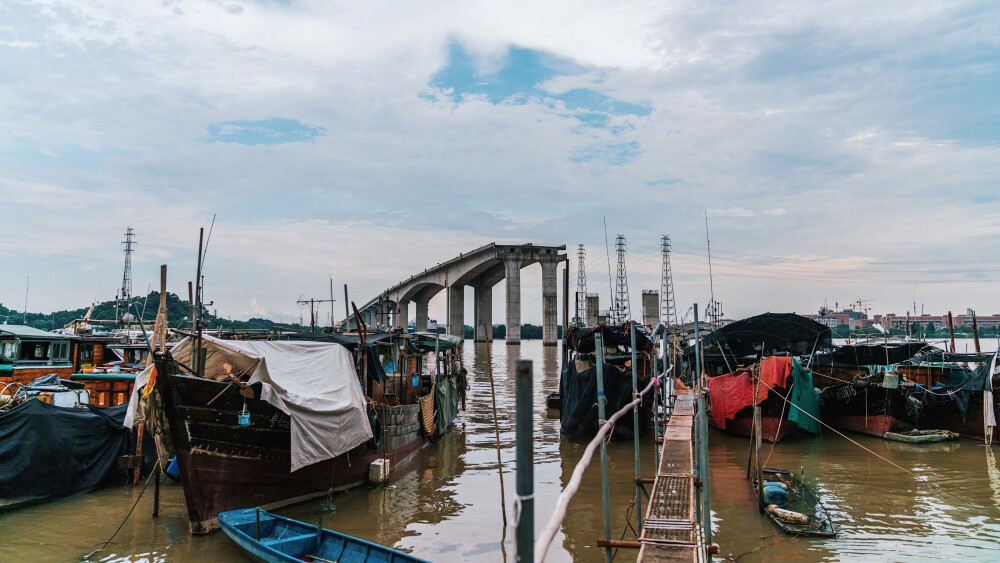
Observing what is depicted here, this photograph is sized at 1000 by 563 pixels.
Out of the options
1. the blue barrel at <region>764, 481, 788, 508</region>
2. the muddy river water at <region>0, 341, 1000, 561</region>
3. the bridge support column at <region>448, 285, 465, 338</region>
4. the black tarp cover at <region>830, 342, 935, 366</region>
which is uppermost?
the bridge support column at <region>448, 285, 465, 338</region>

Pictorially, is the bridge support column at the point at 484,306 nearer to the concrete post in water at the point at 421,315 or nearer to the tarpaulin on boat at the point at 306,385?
the concrete post in water at the point at 421,315

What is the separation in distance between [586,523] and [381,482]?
14.3 feet

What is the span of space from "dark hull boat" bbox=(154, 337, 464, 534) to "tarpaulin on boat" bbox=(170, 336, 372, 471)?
3 centimetres

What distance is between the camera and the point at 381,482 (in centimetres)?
1265

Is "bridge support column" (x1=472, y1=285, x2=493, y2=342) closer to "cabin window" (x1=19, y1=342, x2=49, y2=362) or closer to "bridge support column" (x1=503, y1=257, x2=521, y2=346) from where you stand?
"bridge support column" (x1=503, y1=257, x2=521, y2=346)

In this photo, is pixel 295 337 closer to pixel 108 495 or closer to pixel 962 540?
pixel 108 495

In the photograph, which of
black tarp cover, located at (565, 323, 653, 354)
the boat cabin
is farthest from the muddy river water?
the boat cabin

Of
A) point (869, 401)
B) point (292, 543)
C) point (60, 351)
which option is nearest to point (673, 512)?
point (292, 543)

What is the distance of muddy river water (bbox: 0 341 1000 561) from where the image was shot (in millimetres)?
9133

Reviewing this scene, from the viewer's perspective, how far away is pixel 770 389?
666 inches

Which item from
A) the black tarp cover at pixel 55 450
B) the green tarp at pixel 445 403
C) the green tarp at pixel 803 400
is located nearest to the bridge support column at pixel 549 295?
the green tarp at pixel 445 403

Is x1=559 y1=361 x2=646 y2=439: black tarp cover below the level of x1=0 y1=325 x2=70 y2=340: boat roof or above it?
below

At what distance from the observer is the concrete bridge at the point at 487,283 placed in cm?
6675

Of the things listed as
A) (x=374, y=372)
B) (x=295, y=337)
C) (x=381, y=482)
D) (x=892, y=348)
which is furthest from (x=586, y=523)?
(x=892, y=348)
